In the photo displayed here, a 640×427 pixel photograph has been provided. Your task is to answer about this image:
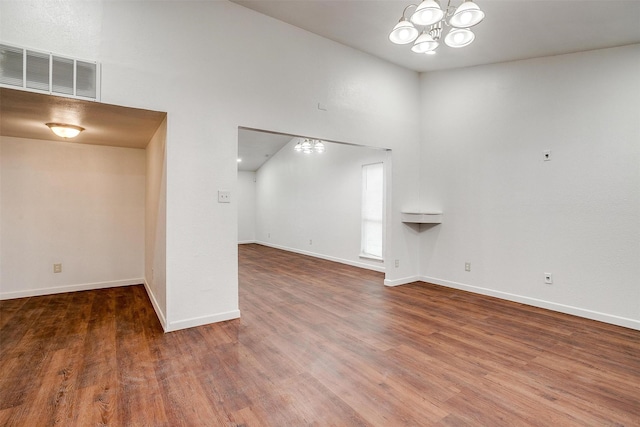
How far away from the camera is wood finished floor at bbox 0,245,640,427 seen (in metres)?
1.92

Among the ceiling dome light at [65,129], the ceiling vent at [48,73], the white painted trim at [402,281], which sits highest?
the ceiling vent at [48,73]

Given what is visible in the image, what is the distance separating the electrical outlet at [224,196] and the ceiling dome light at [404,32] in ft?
7.19

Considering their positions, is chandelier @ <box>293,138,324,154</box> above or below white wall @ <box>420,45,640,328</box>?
above

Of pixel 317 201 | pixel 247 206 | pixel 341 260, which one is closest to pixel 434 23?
pixel 341 260

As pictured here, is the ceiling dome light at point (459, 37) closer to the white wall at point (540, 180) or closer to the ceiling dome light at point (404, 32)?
the ceiling dome light at point (404, 32)

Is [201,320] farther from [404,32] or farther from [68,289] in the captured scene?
[404,32]

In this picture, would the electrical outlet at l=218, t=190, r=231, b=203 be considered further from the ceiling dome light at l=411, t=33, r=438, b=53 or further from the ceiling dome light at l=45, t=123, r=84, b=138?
the ceiling dome light at l=411, t=33, r=438, b=53

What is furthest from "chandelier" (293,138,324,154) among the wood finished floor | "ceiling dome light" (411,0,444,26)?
"ceiling dome light" (411,0,444,26)

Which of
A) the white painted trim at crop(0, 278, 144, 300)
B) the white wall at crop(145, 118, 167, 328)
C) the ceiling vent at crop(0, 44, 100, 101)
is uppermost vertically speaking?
the ceiling vent at crop(0, 44, 100, 101)

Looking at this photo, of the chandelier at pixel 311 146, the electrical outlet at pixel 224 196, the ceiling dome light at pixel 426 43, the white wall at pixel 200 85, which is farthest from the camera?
the chandelier at pixel 311 146

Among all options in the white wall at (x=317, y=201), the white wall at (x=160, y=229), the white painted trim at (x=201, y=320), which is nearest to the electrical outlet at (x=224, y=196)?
the white wall at (x=160, y=229)

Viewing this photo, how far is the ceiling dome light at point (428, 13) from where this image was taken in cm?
227

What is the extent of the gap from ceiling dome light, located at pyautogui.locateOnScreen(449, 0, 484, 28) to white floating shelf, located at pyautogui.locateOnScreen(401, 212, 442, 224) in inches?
115

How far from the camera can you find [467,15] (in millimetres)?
2348
